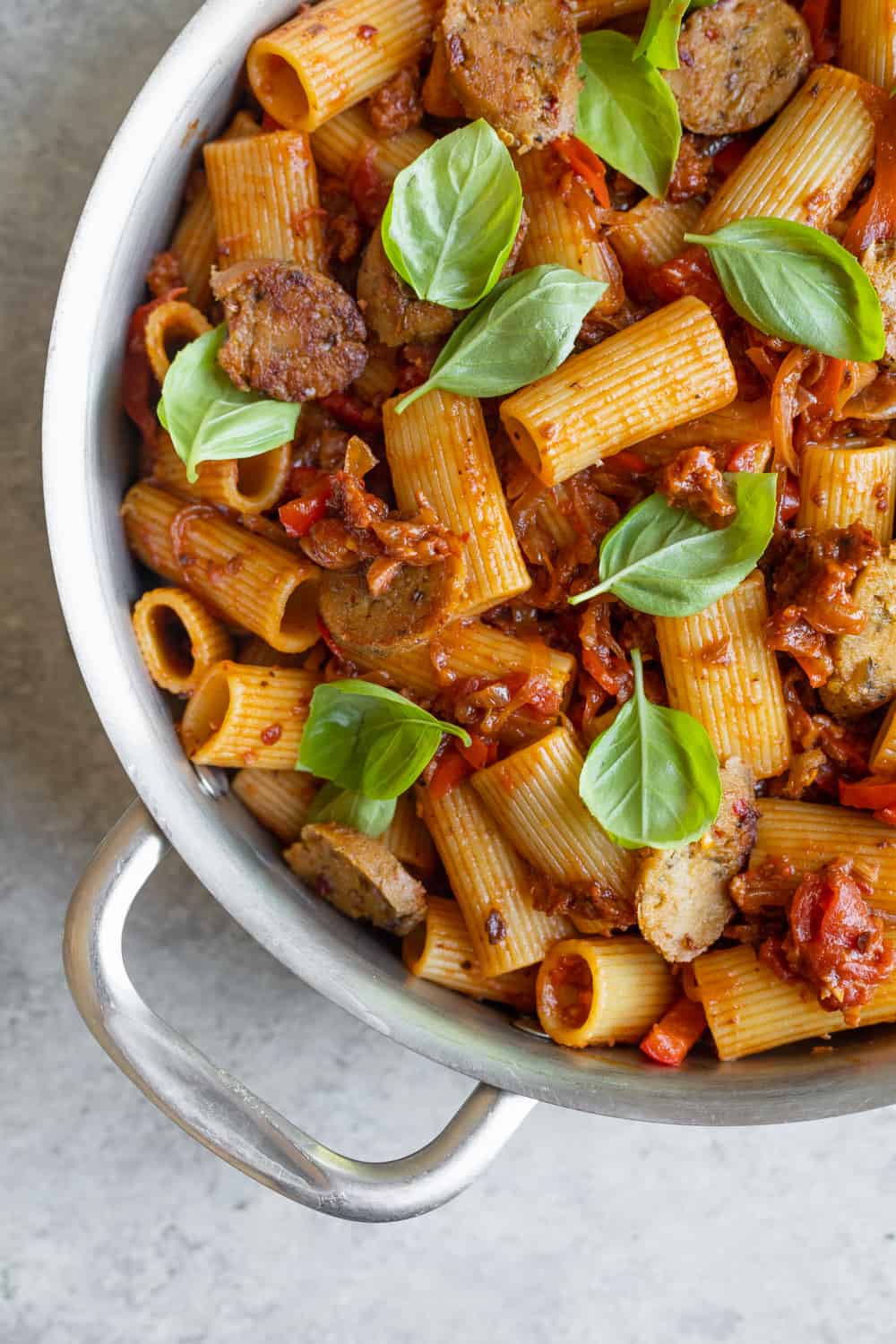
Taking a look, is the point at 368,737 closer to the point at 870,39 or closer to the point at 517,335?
the point at 517,335

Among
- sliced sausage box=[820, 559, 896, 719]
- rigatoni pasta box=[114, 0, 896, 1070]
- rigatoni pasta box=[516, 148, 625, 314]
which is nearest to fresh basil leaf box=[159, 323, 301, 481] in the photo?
rigatoni pasta box=[114, 0, 896, 1070]

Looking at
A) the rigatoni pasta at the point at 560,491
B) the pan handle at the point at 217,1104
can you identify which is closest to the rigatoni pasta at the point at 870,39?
the rigatoni pasta at the point at 560,491

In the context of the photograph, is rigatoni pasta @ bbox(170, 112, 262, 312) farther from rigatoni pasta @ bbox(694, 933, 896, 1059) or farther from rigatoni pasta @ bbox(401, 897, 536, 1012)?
rigatoni pasta @ bbox(694, 933, 896, 1059)

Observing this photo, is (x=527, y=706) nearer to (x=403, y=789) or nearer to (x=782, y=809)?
(x=403, y=789)

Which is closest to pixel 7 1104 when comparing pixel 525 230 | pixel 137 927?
pixel 137 927

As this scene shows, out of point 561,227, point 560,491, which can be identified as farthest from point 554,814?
point 561,227
